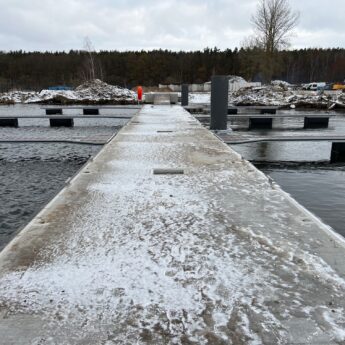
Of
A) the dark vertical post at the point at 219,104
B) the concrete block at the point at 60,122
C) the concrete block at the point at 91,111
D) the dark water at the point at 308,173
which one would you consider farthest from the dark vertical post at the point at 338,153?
the concrete block at the point at 91,111

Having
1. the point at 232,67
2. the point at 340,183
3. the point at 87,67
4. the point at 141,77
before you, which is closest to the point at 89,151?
the point at 340,183

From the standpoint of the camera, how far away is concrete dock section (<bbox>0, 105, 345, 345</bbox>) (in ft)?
6.19

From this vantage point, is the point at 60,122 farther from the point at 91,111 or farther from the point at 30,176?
the point at 30,176

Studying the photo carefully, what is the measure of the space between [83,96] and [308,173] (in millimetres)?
34747

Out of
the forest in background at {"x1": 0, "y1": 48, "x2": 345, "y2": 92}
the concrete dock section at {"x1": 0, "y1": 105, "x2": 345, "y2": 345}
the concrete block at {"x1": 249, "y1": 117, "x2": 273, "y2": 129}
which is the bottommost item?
the concrete block at {"x1": 249, "y1": 117, "x2": 273, "y2": 129}

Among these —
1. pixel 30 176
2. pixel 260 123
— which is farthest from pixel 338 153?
pixel 260 123

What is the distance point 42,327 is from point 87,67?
247 feet

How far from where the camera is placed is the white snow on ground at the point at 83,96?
37875 millimetres

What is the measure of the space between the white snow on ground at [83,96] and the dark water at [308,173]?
2778 cm

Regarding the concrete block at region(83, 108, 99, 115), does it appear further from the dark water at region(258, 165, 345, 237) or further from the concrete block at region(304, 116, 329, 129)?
the dark water at region(258, 165, 345, 237)

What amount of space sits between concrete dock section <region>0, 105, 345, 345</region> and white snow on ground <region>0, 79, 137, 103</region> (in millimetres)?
34069

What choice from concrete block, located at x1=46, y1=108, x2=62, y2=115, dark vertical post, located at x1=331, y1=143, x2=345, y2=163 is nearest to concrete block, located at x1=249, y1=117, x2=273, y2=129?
dark vertical post, located at x1=331, y1=143, x2=345, y2=163

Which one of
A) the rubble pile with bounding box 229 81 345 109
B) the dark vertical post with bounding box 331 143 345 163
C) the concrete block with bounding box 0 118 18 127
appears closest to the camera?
the dark vertical post with bounding box 331 143 345 163

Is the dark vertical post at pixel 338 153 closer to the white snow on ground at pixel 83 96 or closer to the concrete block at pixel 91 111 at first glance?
the concrete block at pixel 91 111
